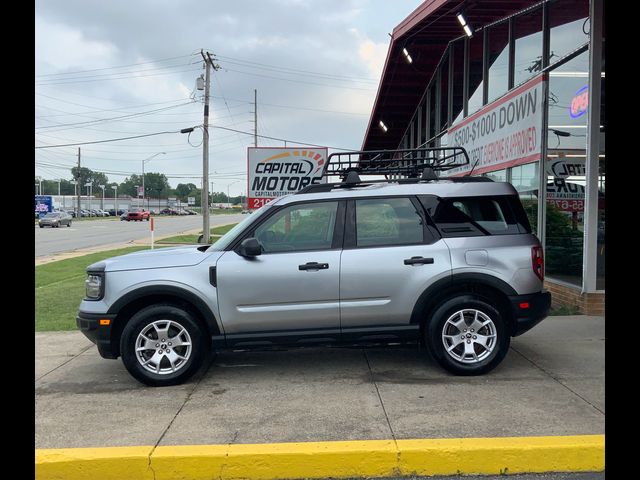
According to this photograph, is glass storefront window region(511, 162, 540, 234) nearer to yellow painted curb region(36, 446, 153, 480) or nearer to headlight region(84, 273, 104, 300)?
headlight region(84, 273, 104, 300)

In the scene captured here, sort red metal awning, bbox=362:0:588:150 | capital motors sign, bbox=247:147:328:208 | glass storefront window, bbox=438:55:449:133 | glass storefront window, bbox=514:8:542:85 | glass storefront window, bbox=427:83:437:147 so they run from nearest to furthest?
1. glass storefront window, bbox=514:8:542:85
2. red metal awning, bbox=362:0:588:150
3. capital motors sign, bbox=247:147:328:208
4. glass storefront window, bbox=438:55:449:133
5. glass storefront window, bbox=427:83:437:147

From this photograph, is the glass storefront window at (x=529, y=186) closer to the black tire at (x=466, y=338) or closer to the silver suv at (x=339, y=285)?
the silver suv at (x=339, y=285)

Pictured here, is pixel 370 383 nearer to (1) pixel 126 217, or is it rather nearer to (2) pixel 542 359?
(2) pixel 542 359

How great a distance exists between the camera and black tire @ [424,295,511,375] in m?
5.16

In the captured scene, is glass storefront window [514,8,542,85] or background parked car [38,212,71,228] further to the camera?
background parked car [38,212,71,228]

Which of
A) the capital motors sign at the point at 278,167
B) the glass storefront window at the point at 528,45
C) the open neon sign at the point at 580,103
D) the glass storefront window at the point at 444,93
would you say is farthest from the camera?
the glass storefront window at the point at 444,93

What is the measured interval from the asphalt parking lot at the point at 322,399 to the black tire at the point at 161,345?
128mm

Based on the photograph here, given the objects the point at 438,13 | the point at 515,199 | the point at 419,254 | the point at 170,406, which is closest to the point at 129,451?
the point at 170,406

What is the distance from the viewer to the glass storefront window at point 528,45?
31.5 feet

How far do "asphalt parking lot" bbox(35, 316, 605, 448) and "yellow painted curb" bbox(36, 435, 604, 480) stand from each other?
10.0 inches

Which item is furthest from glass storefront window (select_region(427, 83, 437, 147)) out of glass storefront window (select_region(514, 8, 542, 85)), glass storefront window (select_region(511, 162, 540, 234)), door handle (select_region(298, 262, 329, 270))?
door handle (select_region(298, 262, 329, 270))

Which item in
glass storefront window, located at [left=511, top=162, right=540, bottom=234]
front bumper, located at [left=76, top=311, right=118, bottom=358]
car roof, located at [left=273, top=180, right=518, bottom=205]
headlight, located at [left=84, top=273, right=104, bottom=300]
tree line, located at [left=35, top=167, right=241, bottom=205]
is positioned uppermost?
tree line, located at [left=35, top=167, right=241, bottom=205]

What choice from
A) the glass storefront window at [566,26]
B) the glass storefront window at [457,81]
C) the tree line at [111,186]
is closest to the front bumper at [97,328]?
the glass storefront window at [566,26]

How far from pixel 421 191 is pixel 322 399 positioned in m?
2.24
